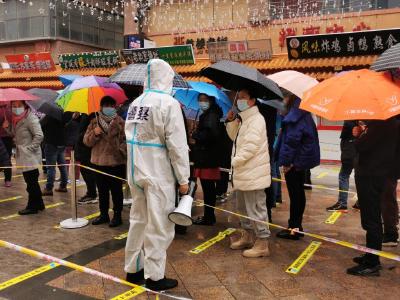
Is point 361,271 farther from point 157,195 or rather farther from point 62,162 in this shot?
point 62,162

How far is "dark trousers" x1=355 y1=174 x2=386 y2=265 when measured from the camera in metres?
4.12

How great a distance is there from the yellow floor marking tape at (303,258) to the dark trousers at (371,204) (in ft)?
2.42

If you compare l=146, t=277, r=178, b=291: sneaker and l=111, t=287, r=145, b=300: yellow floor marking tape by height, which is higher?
l=146, t=277, r=178, b=291: sneaker

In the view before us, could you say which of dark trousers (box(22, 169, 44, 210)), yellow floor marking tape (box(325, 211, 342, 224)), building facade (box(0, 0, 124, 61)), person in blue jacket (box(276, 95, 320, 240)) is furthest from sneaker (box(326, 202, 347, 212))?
building facade (box(0, 0, 124, 61))

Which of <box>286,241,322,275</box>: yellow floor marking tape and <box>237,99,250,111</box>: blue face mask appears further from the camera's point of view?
<box>237,99,250,111</box>: blue face mask

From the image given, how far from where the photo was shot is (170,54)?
17031 millimetres

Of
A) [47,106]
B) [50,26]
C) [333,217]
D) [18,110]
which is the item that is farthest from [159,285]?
[50,26]

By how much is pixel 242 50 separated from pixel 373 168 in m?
12.1

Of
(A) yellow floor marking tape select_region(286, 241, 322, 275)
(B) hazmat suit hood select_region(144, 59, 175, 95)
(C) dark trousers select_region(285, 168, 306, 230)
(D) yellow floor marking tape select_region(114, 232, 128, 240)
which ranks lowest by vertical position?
(A) yellow floor marking tape select_region(286, 241, 322, 275)

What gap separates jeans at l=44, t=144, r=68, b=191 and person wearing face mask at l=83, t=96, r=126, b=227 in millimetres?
2100

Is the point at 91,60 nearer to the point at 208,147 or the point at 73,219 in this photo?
the point at 73,219

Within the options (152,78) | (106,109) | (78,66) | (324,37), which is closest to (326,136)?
(324,37)

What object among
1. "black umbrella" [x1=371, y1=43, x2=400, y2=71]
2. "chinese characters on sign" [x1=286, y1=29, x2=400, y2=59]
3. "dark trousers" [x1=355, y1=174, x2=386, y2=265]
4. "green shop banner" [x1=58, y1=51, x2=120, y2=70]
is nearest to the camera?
"black umbrella" [x1=371, y1=43, x2=400, y2=71]

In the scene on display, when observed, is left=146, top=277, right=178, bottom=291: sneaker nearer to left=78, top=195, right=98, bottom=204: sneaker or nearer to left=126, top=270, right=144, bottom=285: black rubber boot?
left=126, top=270, right=144, bottom=285: black rubber boot
